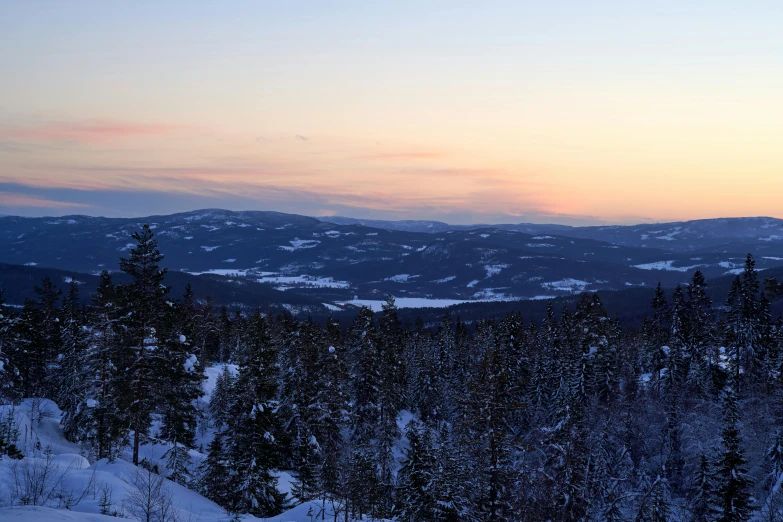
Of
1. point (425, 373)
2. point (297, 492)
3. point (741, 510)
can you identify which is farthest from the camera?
point (425, 373)

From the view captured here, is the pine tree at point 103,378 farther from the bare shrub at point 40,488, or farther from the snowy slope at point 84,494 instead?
the bare shrub at point 40,488

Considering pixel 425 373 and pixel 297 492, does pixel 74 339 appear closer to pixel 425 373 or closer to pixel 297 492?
pixel 297 492

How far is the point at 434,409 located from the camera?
7075 centimetres

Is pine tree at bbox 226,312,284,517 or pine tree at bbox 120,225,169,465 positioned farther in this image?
pine tree at bbox 226,312,284,517

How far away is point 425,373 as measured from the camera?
71062 mm

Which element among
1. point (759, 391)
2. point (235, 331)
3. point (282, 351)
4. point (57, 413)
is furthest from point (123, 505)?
point (235, 331)

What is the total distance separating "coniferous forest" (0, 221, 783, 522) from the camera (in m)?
29.5

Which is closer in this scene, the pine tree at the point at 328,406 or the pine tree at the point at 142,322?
the pine tree at the point at 142,322

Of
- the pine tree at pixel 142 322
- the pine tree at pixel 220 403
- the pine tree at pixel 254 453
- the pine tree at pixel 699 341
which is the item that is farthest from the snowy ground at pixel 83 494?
the pine tree at pixel 699 341

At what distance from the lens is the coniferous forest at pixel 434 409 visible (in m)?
29.5

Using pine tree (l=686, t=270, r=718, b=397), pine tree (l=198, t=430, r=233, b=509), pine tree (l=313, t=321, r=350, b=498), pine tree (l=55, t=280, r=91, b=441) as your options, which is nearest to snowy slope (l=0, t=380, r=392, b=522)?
pine tree (l=198, t=430, r=233, b=509)

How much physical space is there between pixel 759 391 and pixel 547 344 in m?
24.7

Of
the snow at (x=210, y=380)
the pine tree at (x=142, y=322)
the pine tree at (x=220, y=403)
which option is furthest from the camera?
the snow at (x=210, y=380)

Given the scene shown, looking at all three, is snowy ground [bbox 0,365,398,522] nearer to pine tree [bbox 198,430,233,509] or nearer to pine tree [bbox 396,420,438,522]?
pine tree [bbox 198,430,233,509]
